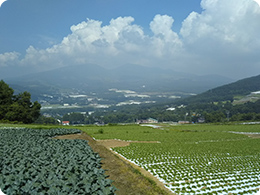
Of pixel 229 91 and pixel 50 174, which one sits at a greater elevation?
pixel 229 91

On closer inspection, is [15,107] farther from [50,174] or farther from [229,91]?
[229,91]

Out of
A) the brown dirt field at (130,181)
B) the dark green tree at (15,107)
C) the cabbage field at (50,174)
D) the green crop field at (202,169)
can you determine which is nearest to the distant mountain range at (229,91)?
the dark green tree at (15,107)

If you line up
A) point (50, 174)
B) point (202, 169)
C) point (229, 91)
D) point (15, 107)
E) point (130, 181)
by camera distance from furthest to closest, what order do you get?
point (229, 91)
point (15, 107)
point (202, 169)
point (130, 181)
point (50, 174)

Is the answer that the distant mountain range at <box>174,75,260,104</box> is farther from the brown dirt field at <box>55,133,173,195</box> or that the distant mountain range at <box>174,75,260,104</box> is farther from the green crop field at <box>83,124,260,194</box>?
the brown dirt field at <box>55,133,173,195</box>

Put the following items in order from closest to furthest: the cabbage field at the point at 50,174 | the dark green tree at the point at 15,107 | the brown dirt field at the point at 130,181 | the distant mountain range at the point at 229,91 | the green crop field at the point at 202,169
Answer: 1. the cabbage field at the point at 50,174
2. the brown dirt field at the point at 130,181
3. the green crop field at the point at 202,169
4. the dark green tree at the point at 15,107
5. the distant mountain range at the point at 229,91

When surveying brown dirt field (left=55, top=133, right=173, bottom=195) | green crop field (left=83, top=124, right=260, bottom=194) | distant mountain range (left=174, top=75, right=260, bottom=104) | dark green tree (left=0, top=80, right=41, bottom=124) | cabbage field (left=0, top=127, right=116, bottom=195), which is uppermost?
distant mountain range (left=174, top=75, right=260, bottom=104)

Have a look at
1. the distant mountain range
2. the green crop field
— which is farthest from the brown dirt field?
the distant mountain range

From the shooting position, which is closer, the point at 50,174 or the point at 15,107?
the point at 50,174

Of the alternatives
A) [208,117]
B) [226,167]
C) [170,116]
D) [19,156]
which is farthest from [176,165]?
[170,116]

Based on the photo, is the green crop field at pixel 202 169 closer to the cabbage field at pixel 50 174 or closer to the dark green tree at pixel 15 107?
the cabbage field at pixel 50 174

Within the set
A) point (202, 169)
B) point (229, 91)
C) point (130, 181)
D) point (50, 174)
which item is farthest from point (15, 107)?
point (229, 91)

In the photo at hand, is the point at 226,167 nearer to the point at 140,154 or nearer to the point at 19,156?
the point at 140,154

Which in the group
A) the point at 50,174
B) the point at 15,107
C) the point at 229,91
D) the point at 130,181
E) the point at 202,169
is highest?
the point at 229,91

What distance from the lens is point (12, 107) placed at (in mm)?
43312
